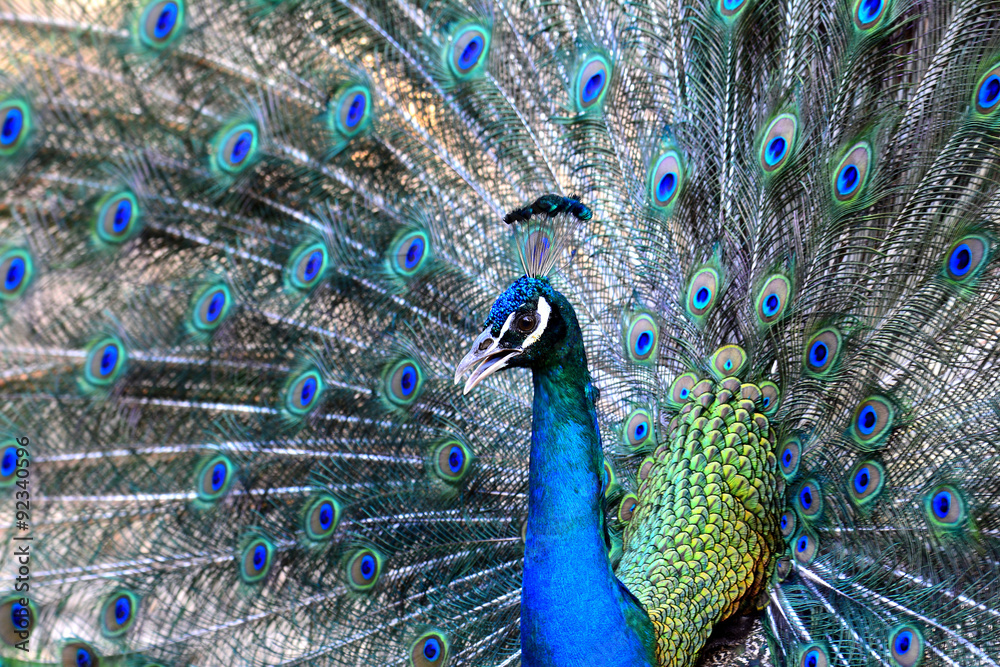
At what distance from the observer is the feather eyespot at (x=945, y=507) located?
162 centimetres

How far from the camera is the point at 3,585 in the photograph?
5.65ft

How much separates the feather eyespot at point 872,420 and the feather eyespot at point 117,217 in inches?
60.1

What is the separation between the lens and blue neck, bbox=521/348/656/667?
52.2 inches

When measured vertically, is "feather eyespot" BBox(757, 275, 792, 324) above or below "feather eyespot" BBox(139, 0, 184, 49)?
below

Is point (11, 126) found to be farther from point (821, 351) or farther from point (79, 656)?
point (821, 351)

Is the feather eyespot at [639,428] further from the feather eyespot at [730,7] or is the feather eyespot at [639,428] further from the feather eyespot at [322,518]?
the feather eyespot at [730,7]

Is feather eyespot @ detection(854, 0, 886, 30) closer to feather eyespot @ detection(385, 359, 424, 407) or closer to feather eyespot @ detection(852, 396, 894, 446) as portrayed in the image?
feather eyespot @ detection(852, 396, 894, 446)

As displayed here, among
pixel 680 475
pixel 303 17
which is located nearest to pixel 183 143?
pixel 303 17

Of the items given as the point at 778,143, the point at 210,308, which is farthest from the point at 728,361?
the point at 210,308

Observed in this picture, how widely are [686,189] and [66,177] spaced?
127 cm

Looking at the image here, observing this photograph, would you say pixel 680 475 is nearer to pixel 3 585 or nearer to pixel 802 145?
pixel 802 145

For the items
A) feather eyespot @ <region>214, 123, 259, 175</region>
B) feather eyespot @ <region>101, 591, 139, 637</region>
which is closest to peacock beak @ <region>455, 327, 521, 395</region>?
feather eyespot @ <region>214, 123, 259, 175</region>

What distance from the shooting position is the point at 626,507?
1.89 meters

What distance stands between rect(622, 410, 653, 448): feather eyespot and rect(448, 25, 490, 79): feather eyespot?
2.90 ft
